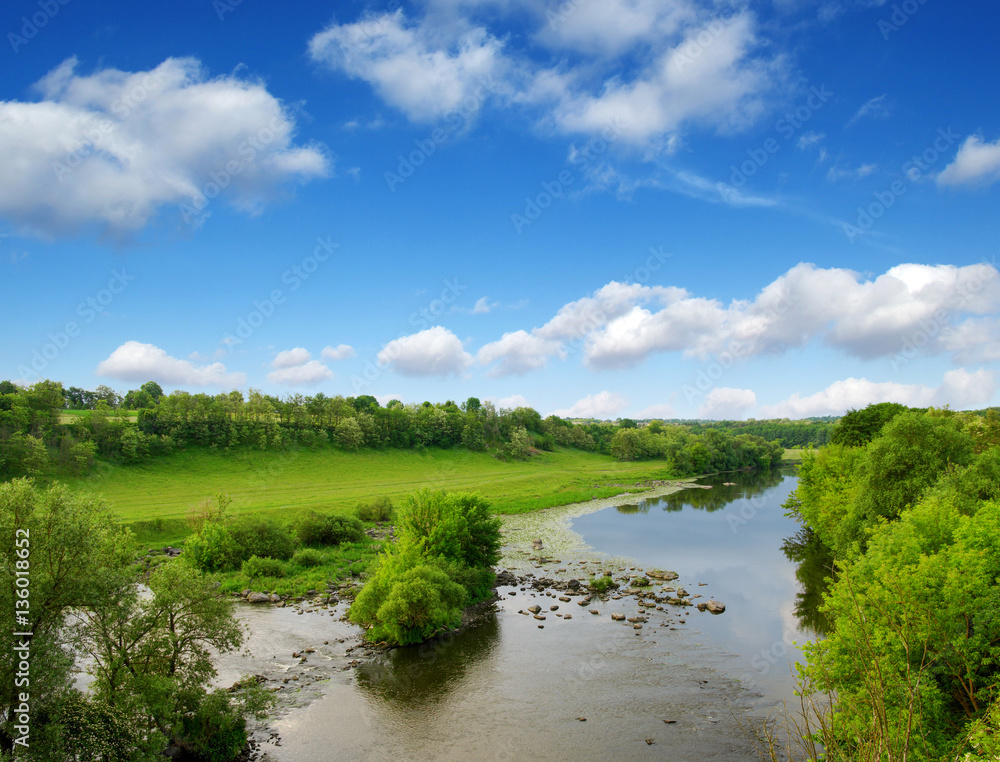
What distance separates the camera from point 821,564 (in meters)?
47.3

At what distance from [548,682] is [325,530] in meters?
31.6

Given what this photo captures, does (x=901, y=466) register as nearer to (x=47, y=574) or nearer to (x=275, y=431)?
(x=47, y=574)

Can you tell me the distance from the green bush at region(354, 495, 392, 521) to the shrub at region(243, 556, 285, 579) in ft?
67.2

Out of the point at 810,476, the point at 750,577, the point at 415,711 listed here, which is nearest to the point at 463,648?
the point at 415,711

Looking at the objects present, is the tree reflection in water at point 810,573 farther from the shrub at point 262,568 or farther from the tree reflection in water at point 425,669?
the shrub at point 262,568

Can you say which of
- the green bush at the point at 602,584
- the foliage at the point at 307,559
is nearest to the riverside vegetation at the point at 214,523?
the foliage at the point at 307,559

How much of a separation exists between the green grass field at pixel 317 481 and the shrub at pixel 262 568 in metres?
13.5

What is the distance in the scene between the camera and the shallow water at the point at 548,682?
2122 centimetres

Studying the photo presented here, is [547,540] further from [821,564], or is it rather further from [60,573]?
[60,573]

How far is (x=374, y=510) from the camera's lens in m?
65.3

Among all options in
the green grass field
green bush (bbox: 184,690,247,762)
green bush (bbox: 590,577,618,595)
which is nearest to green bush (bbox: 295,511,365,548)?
the green grass field

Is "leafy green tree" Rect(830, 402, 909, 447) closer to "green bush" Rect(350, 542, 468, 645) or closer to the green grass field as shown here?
the green grass field

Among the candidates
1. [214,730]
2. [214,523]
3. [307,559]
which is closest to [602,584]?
[307,559]

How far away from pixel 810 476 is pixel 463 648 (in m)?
42.6
